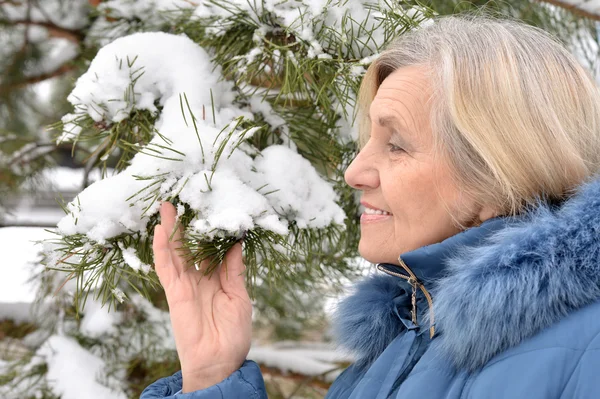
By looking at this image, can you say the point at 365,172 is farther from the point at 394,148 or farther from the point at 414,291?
the point at 414,291

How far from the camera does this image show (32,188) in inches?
72.6

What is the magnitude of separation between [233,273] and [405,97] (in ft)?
1.18

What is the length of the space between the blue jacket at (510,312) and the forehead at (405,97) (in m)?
0.18

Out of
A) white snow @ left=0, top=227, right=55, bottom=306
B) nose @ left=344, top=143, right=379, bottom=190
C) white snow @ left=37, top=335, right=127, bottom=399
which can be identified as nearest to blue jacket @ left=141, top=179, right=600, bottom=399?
nose @ left=344, top=143, right=379, bottom=190

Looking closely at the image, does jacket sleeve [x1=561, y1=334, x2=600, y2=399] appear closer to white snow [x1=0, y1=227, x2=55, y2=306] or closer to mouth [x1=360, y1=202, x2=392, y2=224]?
mouth [x1=360, y1=202, x2=392, y2=224]

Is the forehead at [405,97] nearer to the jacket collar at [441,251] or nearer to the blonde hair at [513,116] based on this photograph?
the blonde hair at [513,116]

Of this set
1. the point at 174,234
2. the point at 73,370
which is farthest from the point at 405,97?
the point at 73,370

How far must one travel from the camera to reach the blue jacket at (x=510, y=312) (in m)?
0.68

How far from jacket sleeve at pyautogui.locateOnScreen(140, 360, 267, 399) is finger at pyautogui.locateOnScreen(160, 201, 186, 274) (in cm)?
17

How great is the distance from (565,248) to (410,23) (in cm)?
42

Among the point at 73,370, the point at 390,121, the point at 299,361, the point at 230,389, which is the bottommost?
the point at 299,361

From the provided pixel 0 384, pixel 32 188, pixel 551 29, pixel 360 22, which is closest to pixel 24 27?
pixel 32 188

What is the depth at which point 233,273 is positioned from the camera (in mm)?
972

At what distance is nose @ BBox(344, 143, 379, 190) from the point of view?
927 mm
